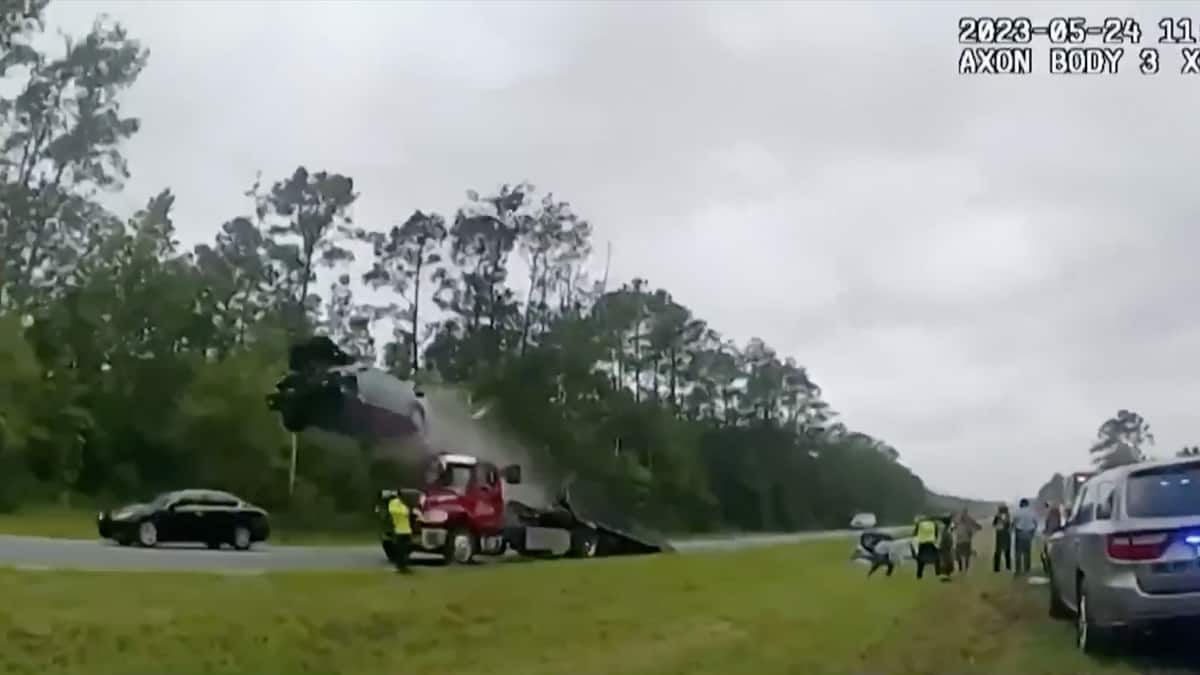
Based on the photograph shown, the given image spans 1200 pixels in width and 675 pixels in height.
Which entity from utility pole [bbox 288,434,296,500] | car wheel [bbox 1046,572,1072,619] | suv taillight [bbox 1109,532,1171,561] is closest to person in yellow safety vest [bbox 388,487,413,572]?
utility pole [bbox 288,434,296,500]

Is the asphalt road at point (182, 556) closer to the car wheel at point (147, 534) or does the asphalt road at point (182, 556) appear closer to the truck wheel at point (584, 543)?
the car wheel at point (147, 534)

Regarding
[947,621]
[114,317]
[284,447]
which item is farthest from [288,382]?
[947,621]

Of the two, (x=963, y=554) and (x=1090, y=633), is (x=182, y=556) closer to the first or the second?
(x=963, y=554)

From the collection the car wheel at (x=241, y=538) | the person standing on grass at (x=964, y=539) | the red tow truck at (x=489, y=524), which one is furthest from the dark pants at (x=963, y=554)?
the car wheel at (x=241, y=538)

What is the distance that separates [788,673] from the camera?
5.92 meters

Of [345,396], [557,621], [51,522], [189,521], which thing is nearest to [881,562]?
[557,621]

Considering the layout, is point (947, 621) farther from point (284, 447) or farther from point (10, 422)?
point (10, 422)

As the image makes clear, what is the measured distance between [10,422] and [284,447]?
960 millimetres

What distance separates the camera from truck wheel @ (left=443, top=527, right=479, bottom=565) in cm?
622

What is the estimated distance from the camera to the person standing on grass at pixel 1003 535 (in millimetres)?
6469

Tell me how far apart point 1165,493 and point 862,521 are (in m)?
1.26

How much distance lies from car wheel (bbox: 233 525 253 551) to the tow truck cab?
2.06ft

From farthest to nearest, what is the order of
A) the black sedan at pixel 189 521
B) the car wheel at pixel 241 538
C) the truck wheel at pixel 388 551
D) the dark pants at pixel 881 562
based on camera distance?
the dark pants at pixel 881 562
the truck wheel at pixel 388 551
the car wheel at pixel 241 538
the black sedan at pixel 189 521

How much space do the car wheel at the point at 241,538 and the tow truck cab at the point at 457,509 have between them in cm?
63
